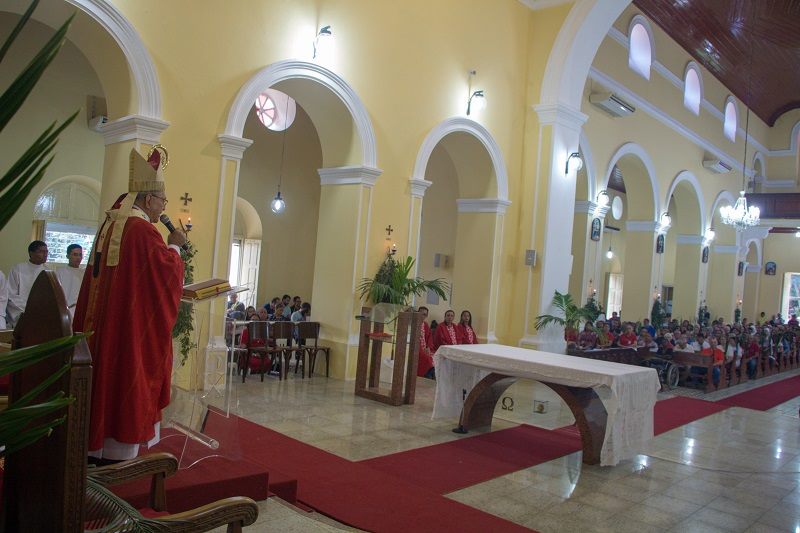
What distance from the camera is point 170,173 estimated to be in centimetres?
771

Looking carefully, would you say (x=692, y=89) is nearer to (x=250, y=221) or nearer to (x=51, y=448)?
(x=250, y=221)

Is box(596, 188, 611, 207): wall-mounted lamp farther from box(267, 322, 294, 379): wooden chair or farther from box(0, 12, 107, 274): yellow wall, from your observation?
box(0, 12, 107, 274): yellow wall

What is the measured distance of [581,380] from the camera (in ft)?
20.7

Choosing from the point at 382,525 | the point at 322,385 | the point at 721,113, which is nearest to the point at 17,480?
the point at 382,525

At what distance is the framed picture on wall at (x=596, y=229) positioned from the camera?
1585cm

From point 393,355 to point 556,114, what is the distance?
6.03m

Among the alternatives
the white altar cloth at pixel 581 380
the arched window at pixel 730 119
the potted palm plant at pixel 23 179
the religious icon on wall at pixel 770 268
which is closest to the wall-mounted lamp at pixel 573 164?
the white altar cloth at pixel 581 380

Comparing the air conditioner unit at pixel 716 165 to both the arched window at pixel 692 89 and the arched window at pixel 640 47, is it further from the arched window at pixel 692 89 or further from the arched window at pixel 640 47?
the arched window at pixel 640 47

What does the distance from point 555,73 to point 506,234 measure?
119 inches

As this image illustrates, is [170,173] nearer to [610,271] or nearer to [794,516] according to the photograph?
[794,516]

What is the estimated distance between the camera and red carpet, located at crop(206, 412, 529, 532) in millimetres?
4527

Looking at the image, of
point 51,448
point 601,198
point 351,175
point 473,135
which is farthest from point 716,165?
point 51,448

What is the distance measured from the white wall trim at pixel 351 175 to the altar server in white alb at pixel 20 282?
4.21 m

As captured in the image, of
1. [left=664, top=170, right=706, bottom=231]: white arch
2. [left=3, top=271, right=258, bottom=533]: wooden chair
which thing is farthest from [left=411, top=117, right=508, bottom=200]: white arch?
[left=3, top=271, right=258, bottom=533]: wooden chair
